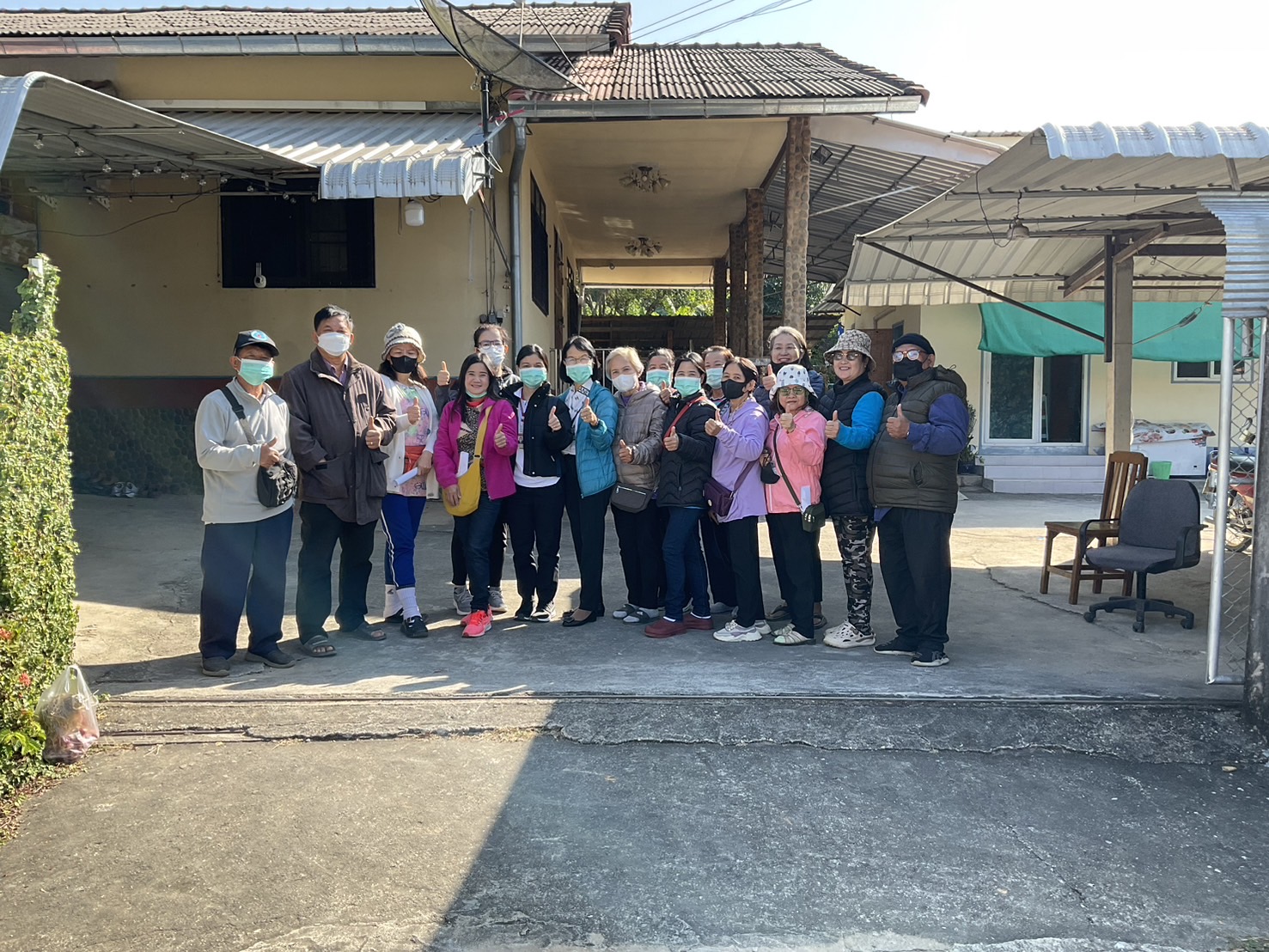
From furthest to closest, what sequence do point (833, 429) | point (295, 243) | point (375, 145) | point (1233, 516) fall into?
point (295, 243) < point (375, 145) < point (1233, 516) < point (833, 429)

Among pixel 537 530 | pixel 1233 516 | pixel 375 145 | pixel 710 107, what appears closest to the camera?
pixel 537 530

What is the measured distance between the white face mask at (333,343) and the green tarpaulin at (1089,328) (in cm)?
1167

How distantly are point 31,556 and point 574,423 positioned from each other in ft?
9.95

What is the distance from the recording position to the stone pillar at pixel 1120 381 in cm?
870

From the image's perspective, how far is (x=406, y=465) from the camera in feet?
19.4

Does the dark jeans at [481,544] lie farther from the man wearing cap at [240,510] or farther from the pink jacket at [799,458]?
the pink jacket at [799,458]

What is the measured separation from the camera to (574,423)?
6105mm

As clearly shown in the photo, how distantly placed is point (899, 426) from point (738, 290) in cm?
1155

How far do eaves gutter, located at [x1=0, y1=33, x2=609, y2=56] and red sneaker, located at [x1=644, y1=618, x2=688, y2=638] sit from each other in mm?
7038

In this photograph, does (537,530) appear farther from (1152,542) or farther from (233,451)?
(1152,542)

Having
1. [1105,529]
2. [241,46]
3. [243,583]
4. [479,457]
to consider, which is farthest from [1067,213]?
[241,46]

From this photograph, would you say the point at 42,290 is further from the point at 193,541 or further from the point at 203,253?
the point at 203,253

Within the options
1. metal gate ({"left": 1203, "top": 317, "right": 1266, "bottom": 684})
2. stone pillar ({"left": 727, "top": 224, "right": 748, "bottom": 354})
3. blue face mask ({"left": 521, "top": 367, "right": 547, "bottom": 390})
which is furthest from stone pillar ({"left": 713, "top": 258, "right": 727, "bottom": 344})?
blue face mask ({"left": 521, "top": 367, "right": 547, "bottom": 390})

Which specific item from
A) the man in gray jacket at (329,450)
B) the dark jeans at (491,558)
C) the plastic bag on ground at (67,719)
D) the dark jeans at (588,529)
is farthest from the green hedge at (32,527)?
the dark jeans at (588,529)
